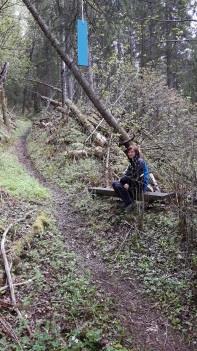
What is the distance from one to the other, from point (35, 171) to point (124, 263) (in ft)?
25.8

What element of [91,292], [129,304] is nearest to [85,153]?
[91,292]

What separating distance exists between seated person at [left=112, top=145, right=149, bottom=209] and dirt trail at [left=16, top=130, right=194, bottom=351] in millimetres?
1151

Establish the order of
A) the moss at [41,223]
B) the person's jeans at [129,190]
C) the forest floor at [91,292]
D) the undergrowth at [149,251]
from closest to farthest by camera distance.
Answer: the forest floor at [91,292] → the undergrowth at [149,251] → the moss at [41,223] → the person's jeans at [129,190]

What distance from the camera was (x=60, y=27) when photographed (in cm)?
995

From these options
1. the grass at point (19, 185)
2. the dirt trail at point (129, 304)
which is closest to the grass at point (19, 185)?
the grass at point (19, 185)

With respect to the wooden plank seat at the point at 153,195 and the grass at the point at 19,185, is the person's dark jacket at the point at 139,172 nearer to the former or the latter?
the wooden plank seat at the point at 153,195

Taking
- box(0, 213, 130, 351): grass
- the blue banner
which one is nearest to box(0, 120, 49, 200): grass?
box(0, 213, 130, 351): grass

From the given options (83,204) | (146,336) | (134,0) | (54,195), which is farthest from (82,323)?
(134,0)

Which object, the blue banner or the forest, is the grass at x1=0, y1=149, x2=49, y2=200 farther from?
the blue banner

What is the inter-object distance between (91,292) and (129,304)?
1.97ft

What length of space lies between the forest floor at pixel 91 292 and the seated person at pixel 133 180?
431 millimetres

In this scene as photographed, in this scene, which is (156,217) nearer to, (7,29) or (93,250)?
(93,250)

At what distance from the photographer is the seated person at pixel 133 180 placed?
8102mm

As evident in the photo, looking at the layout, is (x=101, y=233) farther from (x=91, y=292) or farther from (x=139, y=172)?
(x=91, y=292)
